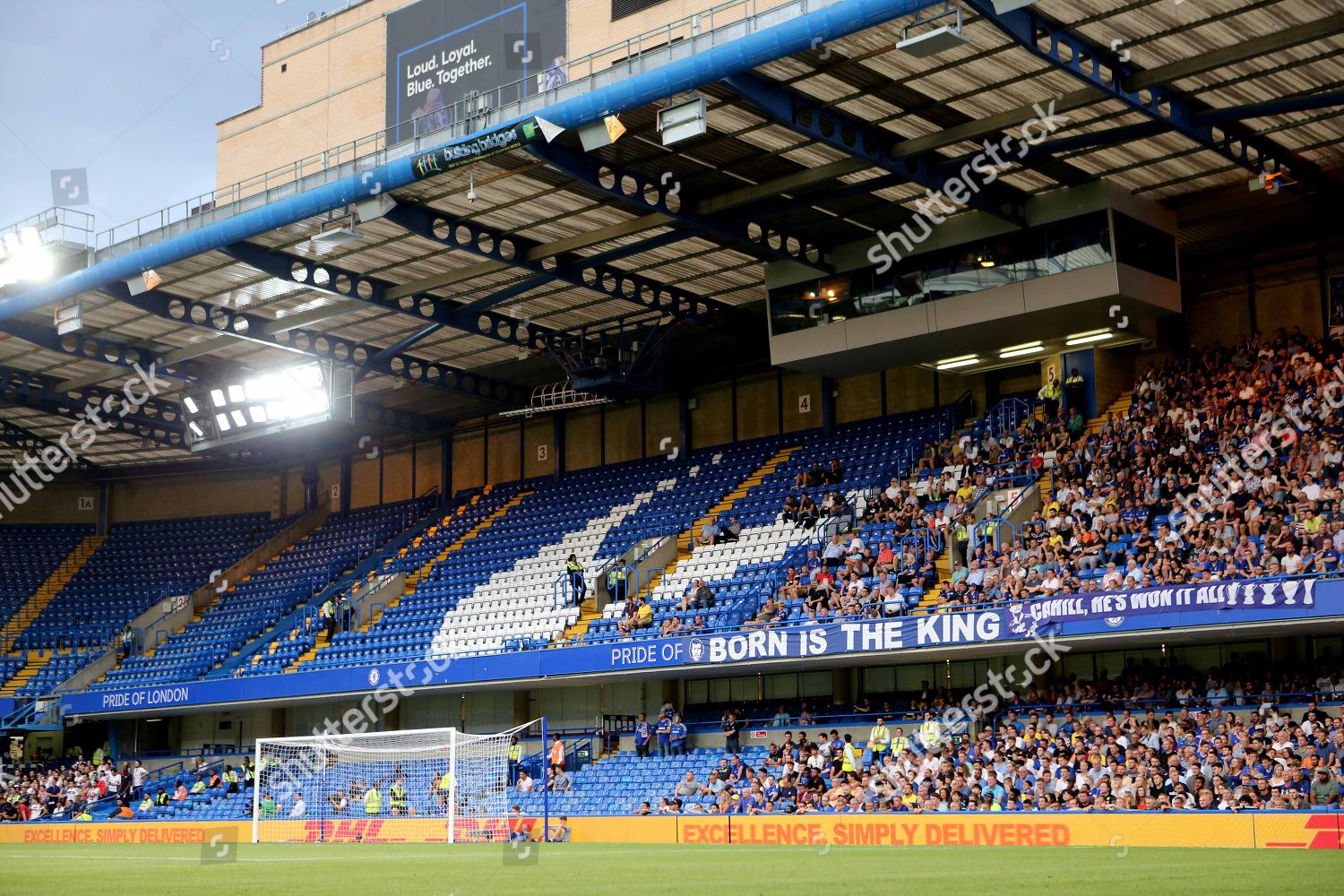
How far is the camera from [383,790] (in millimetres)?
33406

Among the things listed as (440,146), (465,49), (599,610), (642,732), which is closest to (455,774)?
(642,732)

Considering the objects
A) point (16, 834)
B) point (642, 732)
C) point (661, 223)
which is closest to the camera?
point (661, 223)

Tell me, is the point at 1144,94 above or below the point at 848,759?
above

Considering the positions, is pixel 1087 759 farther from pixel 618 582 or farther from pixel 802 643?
pixel 618 582

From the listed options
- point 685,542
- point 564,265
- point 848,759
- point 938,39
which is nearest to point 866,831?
point 848,759

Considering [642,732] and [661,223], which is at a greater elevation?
[661,223]

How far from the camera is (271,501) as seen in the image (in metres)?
55.2

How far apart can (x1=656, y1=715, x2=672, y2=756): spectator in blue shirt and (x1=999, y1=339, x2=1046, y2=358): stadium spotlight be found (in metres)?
11.9

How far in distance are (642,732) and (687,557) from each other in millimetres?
5527

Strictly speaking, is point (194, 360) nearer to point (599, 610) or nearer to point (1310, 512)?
point (599, 610)

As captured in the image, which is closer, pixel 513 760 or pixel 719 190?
pixel 719 190

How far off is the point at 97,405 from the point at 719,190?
25634 mm

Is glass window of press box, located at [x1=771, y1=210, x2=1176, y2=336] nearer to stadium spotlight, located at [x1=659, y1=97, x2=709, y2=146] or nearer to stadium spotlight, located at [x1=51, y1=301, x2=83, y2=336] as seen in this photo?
stadium spotlight, located at [x1=659, y1=97, x2=709, y2=146]

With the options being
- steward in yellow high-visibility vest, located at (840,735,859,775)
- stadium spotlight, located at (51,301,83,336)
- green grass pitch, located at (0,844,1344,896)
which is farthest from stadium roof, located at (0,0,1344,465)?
green grass pitch, located at (0,844,1344,896)
